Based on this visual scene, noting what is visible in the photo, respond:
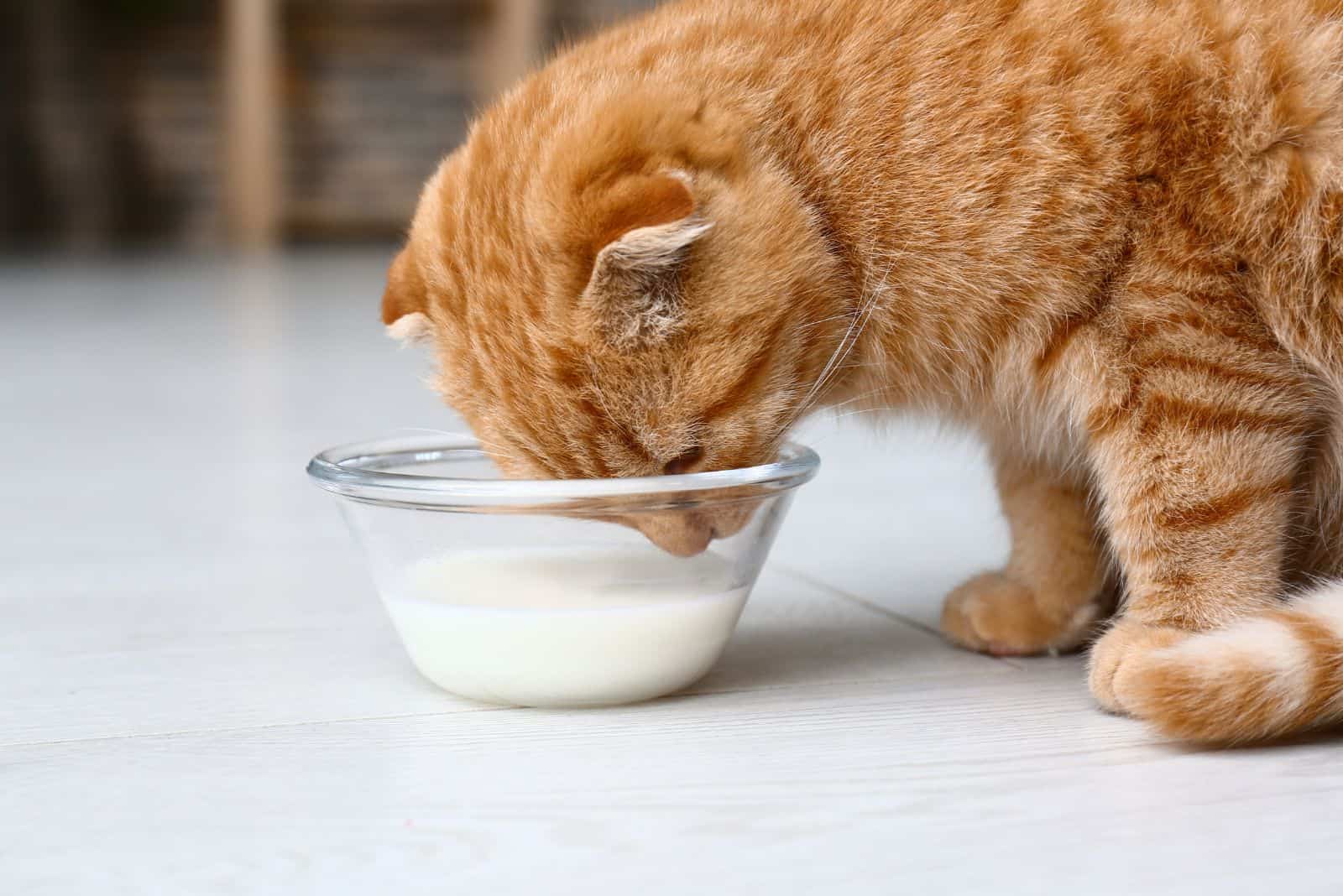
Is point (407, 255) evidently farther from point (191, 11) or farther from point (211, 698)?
point (191, 11)

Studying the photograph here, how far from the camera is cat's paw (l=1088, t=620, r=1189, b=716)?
1.14 metres

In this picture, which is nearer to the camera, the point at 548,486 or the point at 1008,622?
the point at 548,486

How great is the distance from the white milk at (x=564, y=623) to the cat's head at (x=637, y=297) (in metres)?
0.05

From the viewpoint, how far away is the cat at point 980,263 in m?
1.19

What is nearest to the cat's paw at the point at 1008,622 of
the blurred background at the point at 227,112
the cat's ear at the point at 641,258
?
the cat's ear at the point at 641,258

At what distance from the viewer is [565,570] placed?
49.5 inches

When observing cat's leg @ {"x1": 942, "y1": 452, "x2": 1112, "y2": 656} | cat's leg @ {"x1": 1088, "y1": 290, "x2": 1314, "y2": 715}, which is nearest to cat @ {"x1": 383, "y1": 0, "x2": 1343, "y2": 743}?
cat's leg @ {"x1": 1088, "y1": 290, "x2": 1314, "y2": 715}

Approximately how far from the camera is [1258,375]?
1208mm

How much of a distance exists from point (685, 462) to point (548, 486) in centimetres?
15

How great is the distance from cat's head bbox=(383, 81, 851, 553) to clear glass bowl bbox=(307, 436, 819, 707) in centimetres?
4

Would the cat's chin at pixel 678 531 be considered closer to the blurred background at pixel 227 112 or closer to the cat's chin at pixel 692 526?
the cat's chin at pixel 692 526

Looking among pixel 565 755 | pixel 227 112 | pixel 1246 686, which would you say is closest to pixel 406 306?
pixel 565 755

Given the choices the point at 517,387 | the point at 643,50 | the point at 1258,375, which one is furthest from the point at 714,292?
the point at 1258,375

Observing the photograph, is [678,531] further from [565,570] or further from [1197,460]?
[1197,460]
